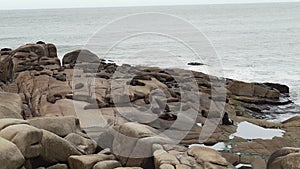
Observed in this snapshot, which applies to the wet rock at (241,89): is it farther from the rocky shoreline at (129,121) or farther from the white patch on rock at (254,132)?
the white patch on rock at (254,132)

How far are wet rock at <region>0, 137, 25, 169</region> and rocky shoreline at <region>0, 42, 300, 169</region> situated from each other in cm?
2

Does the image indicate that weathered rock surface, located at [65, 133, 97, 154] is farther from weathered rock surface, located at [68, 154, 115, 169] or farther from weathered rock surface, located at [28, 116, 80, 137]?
weathered rock surface, located at [68, 154, 115, 169]

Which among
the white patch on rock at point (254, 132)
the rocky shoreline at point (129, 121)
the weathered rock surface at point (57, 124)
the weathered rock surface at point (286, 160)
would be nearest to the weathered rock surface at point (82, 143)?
the rocky shoreline at point (129, 121)

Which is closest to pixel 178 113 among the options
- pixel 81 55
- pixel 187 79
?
pixel 187 79

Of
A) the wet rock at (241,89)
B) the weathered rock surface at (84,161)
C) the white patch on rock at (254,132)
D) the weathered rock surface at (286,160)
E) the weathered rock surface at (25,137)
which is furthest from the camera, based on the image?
the wet rock at (241,89)

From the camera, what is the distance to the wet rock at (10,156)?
24.8 feet

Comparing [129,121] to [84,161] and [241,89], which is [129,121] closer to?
[84,161]

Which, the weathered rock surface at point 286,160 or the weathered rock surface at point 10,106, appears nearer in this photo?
the weathered rock surface at point 286,160

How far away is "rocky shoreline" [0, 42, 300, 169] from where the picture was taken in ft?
27.7

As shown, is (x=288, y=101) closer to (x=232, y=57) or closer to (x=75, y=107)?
(x=75, y=107)

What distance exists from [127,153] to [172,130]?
379 centimetres

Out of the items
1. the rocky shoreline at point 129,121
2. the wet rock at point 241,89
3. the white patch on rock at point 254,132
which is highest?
the rocky shoreline at point 129,121

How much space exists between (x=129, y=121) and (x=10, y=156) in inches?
203

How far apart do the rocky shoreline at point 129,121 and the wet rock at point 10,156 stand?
19 mm
